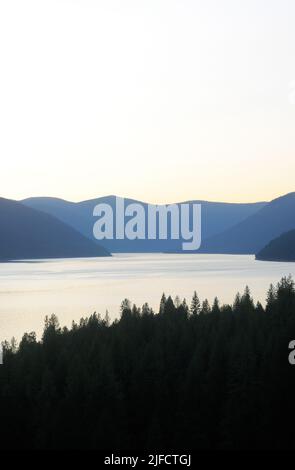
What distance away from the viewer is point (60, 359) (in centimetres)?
6750

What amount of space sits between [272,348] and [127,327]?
22959mm

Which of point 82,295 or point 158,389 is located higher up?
point 82,295

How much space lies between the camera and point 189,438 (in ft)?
168

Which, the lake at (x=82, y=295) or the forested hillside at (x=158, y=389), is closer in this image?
the forested hillside at (x=158, y=389)

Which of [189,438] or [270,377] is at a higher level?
[270,377]

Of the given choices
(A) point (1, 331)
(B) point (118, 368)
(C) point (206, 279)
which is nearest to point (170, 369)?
(B) point (118, 368)

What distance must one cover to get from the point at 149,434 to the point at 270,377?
11.5m

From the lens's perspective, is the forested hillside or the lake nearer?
the forested hillside

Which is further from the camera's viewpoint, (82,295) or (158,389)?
(82,295)
